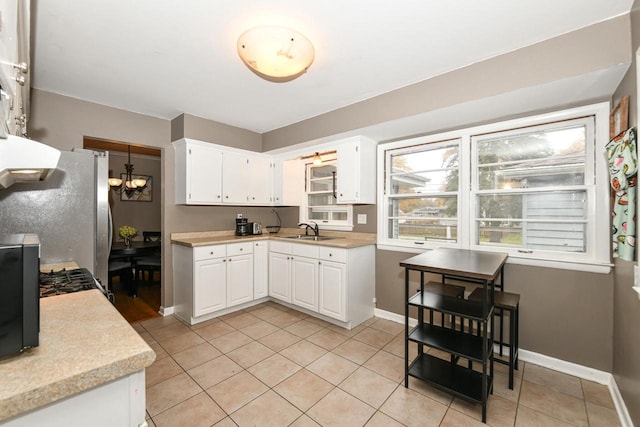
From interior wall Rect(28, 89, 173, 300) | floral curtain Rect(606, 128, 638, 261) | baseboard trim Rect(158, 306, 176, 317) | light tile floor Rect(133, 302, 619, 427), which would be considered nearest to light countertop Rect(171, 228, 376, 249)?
interior wall Rect(28, 89, 173, 300)

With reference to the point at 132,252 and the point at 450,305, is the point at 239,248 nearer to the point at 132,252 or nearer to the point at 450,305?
the point at 132,252

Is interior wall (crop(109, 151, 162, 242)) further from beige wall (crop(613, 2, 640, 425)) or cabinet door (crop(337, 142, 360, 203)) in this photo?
beige wall (crop(613, 2, 640, 425))

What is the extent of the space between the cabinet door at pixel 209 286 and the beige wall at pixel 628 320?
3.42m

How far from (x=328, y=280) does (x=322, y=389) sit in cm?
122

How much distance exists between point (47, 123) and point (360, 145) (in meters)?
3.12

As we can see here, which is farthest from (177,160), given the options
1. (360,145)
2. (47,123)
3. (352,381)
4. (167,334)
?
(352,381)

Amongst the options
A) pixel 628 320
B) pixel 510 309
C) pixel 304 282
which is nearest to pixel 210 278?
pixel 304 282

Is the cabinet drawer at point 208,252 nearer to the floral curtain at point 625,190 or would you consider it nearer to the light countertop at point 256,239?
the light countertop at point 256,239

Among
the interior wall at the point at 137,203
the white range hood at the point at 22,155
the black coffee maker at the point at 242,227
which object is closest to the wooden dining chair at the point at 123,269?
the interior wall at the point at 137,203

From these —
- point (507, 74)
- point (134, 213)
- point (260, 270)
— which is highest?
point (507, 74)

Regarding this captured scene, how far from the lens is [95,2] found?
158cm

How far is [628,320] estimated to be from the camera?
1741 mm

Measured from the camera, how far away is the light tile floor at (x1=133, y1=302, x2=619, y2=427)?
1789 mm

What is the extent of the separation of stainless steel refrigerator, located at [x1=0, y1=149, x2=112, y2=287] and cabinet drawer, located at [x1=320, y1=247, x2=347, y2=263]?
2003mm
